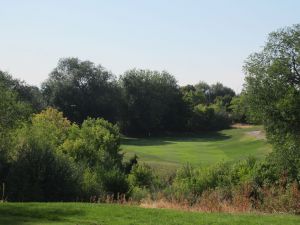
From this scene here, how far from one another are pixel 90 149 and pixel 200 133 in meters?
71.3

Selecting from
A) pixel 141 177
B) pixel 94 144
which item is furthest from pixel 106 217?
pixel 94 144

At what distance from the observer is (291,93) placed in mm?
24797

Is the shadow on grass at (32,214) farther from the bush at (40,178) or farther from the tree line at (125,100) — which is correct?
the tree line at (125,100)

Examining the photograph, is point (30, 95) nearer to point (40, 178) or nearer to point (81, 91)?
point (81, 91)

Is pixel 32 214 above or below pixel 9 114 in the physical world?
below

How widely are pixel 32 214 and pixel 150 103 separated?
9304cm

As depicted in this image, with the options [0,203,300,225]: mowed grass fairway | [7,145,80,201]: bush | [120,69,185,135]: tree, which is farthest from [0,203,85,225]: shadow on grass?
[120,69,185,135]: tree

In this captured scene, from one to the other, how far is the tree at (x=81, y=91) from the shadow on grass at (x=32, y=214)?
81483mm

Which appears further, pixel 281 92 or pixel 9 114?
pixel 9 114

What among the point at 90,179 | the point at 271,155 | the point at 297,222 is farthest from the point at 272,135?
the point at 297,222

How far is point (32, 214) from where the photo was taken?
41.0 ft

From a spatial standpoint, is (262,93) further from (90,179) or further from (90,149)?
(90,149)

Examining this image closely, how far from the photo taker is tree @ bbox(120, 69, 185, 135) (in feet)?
346

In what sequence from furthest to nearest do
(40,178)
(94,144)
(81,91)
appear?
(81,91) < (94,144) < (40,178)
